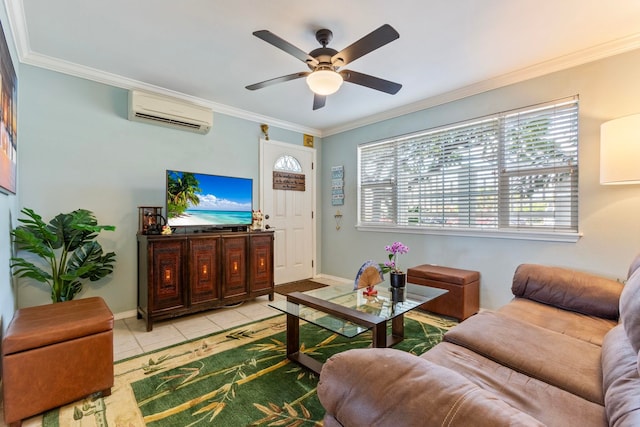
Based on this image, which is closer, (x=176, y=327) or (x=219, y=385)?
(x=219, y=385)

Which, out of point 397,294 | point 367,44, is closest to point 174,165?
point 367,44

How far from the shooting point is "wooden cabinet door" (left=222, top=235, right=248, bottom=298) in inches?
127

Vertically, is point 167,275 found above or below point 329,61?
below

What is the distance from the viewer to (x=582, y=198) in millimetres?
2566

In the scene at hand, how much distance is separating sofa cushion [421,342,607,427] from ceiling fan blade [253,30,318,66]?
198 centimetres

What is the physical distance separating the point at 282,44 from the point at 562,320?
253 cm

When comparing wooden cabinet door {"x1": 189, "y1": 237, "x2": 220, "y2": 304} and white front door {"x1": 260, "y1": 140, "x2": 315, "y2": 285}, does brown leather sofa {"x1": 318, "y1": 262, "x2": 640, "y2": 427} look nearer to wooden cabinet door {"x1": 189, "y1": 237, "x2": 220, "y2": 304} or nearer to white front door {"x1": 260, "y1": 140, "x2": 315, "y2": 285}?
wooden cabinet door {"x1": 189, "y1": 237, "x2": 220, "y2": 304}

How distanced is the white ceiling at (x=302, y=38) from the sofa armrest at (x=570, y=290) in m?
1.85

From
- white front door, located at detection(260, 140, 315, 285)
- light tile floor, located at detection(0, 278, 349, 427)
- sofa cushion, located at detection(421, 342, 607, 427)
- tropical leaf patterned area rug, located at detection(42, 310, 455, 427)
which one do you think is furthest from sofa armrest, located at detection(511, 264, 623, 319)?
white front door, located at detection(260, 140, 315, 285)

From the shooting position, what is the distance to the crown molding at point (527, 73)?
2.37 metres

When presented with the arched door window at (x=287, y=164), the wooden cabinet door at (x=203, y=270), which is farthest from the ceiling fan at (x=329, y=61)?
the arched door window at (x=287, y=164)

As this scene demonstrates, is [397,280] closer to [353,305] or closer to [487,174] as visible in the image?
[353,305]

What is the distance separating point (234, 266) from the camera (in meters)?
3.32

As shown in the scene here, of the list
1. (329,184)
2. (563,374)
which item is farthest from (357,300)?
(329,184)
